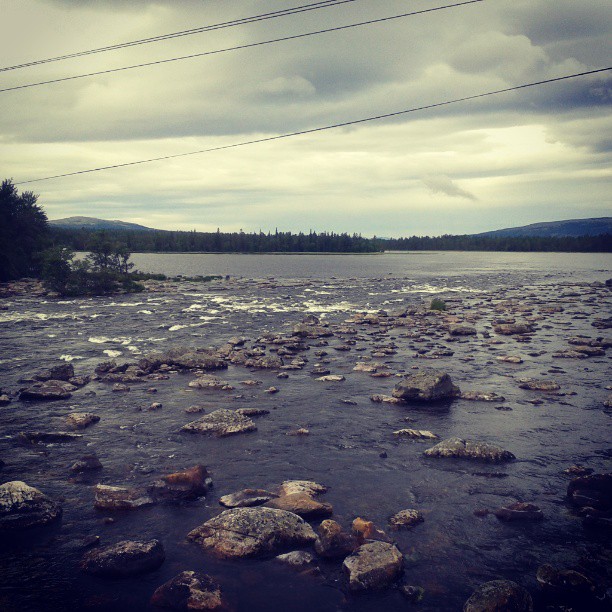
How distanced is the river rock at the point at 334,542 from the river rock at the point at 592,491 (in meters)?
4.22

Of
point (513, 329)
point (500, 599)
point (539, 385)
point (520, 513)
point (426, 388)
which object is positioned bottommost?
point (520, 513)

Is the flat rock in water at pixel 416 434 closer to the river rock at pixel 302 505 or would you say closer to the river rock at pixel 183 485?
the river rock at pixel 302 505

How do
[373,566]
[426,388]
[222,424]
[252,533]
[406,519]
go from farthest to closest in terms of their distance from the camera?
[426,388] → [222,424] → [406,519] → [252,533] → [373,566]

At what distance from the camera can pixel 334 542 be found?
6855 millimetres

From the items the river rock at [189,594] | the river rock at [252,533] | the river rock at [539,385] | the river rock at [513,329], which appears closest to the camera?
the river rock at [189,594]

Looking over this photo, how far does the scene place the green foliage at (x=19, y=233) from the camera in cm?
6344

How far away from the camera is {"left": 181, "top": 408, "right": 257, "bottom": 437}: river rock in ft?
38.1

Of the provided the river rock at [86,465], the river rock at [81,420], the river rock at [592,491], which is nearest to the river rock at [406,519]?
the river rock at [592,491]

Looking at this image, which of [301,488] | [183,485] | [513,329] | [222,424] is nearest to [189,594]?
[183,485]

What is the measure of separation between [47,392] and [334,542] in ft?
38.5

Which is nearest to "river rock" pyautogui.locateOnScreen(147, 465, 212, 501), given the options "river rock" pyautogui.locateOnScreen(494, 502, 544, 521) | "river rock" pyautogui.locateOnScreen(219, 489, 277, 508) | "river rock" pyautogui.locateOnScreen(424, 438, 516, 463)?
"river rock" pyautogui.locateOnScreen(219, 489, 277, 508)

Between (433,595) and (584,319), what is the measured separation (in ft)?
101

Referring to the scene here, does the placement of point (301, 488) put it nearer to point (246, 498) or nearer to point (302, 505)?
point (302, 505)

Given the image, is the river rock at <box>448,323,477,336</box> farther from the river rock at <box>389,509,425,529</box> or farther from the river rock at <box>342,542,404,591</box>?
the river rock at <box>342,542,404,591</box>
